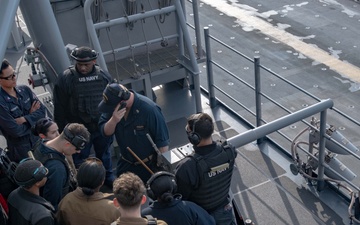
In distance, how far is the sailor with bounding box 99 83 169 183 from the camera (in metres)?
5.26

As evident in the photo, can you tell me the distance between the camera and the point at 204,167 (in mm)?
4488

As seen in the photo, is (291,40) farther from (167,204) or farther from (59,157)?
(167,204)

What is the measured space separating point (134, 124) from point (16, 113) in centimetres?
140

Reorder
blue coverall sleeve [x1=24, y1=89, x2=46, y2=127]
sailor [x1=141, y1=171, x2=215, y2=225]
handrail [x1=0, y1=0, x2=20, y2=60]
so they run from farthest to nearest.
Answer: blue coverall sleeve [x1=24, y1=89, x2=46, y2=127] < sailor [x1=141, y1=171, x2=215, y2=225] < handrail [x1=0, y1=0, x2=20, y2=60]

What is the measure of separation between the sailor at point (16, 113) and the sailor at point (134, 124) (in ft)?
2.91

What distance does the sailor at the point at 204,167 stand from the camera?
4.50 m

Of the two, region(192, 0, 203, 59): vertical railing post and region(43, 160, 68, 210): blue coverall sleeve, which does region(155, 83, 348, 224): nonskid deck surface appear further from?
region(43, 160, 68, 210): blue coverall sleeve

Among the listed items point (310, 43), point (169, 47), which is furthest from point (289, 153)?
point (310, 43)

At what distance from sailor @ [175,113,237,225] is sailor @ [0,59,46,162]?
7.24 ft

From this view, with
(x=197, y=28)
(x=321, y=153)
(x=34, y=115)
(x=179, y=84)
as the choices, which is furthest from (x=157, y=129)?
(x=179, y=84)

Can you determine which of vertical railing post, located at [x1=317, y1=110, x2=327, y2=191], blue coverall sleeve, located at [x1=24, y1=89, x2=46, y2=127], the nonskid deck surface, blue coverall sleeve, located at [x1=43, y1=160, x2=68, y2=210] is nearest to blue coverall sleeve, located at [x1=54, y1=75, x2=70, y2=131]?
blue coverall sleeve, located at [x1=24, y1=89, x2=46, y2=127]

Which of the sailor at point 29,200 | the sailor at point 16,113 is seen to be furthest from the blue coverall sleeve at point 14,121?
the sailor at point 29,200

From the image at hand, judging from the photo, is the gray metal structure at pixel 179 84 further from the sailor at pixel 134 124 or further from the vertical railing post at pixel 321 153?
the sailor at pixel 134 124

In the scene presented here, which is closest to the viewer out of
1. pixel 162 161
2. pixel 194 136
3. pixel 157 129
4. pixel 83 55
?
pixel 194 136
